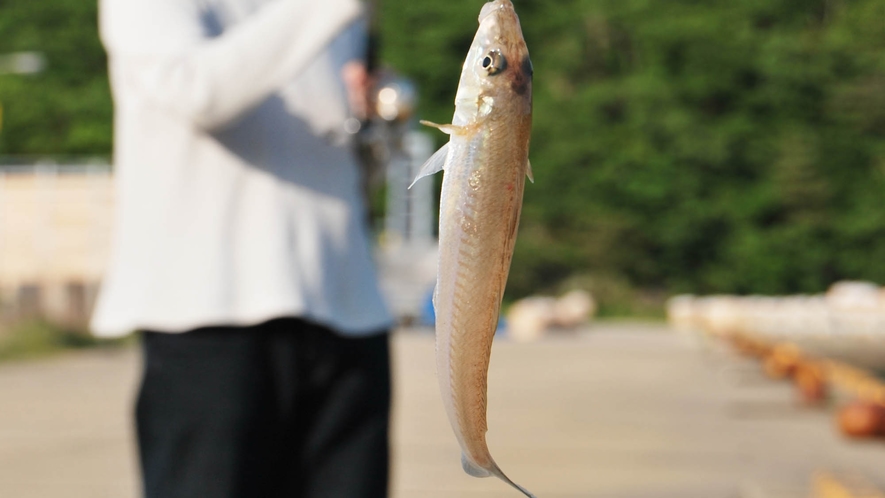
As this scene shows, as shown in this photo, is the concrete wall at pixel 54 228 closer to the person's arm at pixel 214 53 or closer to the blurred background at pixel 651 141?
the blurred background at pixel 651 141

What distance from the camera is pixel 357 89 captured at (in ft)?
7.68

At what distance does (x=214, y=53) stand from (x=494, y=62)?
1.17 meters

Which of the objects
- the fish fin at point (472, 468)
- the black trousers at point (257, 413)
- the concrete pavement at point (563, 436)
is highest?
the fish fin at point (472, 468)

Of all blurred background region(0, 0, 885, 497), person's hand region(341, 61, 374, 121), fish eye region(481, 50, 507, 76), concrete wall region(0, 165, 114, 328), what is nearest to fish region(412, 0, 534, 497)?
fish eye region(481, 50, 507, 76)

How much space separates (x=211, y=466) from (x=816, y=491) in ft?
11.0

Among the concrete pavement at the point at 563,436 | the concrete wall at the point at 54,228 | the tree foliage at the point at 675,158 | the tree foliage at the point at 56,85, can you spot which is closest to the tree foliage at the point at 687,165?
the tree foliage at the point at 675,158

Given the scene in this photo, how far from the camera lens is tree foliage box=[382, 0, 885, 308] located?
103 ft

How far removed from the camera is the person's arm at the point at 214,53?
1.96m

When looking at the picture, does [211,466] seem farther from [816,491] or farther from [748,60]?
[748,60]

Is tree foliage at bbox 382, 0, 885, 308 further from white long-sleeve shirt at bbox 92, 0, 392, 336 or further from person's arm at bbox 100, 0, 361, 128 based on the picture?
person's arm at bbox 100, 0, 361, 128

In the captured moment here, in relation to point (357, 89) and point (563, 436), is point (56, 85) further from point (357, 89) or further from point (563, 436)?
point (357, 89)

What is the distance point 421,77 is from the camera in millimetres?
28859

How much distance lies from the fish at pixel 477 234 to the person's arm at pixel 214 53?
114 centimetres

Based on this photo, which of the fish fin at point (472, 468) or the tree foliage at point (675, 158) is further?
the tree foliage at point (675, 158)
